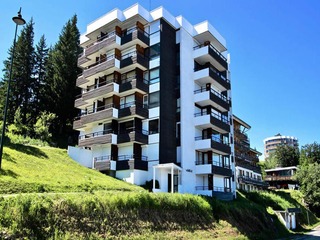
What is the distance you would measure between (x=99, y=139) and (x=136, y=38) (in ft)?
42.4

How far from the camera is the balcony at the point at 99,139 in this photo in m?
37.4

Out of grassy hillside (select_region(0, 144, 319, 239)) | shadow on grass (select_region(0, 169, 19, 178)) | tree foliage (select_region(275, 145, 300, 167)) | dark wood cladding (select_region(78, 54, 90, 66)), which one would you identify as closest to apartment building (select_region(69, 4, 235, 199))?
dark wood cladding (select_region(78, 54, 90, 66))

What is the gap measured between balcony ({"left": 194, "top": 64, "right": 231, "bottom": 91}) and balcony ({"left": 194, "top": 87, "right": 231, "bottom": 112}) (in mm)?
1286

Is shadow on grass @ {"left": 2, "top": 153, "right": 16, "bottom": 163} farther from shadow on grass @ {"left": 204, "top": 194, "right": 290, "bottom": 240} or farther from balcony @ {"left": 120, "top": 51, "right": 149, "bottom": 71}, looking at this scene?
shadow on grass @ {"left": 204, "top": 194, "right": 290, "bottom": 240}

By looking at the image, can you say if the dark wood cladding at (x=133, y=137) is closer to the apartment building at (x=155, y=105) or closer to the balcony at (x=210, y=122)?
the apartment building at (x=155, y=105)

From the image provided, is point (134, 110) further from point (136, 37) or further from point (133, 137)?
point (136, 37)

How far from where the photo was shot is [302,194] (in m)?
61.4

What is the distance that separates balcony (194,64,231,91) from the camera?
42.2 meters

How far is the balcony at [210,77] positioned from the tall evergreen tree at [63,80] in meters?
25.4

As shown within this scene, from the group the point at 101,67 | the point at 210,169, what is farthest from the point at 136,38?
the point at 210,169

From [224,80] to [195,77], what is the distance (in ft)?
19.1

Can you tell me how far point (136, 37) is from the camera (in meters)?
39.2

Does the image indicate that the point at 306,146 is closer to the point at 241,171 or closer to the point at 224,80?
the point at 241,171

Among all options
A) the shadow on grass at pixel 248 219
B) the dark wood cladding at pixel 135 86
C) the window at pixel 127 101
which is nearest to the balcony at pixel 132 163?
the window at pixel 127 101
